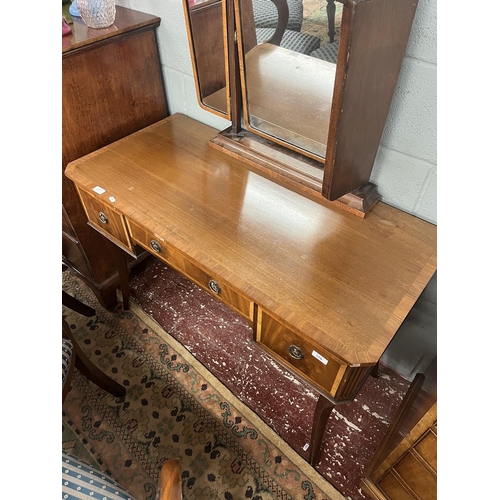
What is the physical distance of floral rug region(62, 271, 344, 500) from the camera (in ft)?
3.98

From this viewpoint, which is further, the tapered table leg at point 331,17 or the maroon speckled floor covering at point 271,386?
the maroon speckled floor covering at point 271,386

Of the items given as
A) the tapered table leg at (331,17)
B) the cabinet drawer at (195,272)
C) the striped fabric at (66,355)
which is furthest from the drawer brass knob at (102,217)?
the tapered table leg at (331,17)

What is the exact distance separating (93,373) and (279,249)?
2.78 feet

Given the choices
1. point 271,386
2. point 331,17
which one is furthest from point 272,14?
point 271,386

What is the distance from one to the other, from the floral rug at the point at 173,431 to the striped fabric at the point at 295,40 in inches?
46.0

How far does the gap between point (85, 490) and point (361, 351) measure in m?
0.65

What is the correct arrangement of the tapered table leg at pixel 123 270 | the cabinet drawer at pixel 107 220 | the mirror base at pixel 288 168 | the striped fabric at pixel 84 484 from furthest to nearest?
the tapered table leg at pixel 123 270 → the cabinet drawer at pixel 107 220 → the mirror base at pixel 288 168 → the striped fabric at pixel 84 484

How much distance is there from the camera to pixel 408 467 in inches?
35.8

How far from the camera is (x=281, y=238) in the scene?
3.08 ft

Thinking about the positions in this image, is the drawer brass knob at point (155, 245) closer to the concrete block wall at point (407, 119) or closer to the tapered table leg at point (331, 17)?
the concrete block wall at point (407, 119)

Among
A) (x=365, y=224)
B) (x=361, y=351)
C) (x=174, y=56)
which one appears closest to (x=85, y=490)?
(x=361, y=351)

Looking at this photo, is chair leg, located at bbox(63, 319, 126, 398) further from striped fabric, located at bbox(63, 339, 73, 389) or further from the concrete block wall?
the concrete block wall

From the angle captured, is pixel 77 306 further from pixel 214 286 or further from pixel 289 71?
pixel 289 71

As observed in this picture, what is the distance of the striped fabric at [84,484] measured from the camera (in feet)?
2.56
